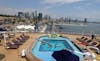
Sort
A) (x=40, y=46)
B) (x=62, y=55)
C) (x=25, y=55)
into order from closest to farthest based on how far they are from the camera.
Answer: (x=62, y=55) → (x=25, y=55) → (x=40, y=46)

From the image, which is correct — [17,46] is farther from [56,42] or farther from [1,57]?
[56,42]

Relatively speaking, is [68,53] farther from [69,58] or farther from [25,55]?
[25,55]

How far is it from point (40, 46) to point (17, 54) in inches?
167

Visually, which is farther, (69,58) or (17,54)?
(17,54)

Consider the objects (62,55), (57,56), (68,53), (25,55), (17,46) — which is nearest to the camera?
(68,53)

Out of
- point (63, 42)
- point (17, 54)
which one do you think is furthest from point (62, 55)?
point (63, 42)

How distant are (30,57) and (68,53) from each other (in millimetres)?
2971

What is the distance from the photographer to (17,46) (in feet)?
57.3

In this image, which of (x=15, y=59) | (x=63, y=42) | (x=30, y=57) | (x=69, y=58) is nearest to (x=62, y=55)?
(x=69, y=58)

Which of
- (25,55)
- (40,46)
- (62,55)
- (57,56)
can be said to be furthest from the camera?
(40,46)

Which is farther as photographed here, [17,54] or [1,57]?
[17,54]

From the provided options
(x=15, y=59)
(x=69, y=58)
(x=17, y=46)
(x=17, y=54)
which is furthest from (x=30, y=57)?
(x=17, y=46)

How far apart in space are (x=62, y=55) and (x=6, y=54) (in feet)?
15.6

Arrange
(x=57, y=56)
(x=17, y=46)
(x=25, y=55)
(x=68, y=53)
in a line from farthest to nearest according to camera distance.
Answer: (x=17, y=46), (x=25, y=55), (x=57, y=56), (x=68, y=53)
